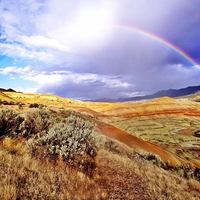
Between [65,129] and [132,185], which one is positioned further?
[65,129]

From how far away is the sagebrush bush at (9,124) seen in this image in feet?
25.1

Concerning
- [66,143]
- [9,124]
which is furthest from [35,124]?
[66,143]

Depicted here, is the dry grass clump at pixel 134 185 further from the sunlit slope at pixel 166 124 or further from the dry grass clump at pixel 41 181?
the sunlit slope at pixel 166 124

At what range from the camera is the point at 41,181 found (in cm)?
444

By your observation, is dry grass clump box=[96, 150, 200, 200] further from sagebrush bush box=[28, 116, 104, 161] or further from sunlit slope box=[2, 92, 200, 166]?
sunlit slope box=[2, 92, 200, 166]

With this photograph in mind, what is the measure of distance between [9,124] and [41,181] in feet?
14.7

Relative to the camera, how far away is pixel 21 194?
147 inches

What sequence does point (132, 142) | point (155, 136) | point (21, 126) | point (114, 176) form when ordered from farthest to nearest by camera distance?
point (155, 136)
point (132, 142)
point (21, 126)
point (114, 176)

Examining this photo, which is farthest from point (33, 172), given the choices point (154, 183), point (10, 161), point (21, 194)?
point (154, 183)

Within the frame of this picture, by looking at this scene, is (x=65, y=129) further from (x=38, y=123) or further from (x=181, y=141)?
(x=181, y=141)

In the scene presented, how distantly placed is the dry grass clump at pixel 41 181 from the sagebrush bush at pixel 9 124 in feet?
6.31

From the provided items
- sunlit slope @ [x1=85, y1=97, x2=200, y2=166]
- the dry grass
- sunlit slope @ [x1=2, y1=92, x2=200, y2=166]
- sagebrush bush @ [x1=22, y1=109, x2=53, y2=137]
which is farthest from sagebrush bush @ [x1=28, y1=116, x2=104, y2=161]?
sunlit slope @ [x1=85, y1=97, x2=200, y2=166]

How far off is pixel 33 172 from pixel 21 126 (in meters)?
3.91

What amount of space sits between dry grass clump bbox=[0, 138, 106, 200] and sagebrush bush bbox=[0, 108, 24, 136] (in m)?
1.92
